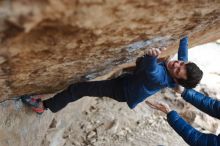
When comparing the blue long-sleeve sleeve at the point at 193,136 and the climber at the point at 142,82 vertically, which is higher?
the climber at the point at 142,82

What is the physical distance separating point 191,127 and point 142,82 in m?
0.70

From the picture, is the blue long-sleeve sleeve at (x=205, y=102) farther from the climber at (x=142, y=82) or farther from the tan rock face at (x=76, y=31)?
the tan rock face at (x=76, y=31)

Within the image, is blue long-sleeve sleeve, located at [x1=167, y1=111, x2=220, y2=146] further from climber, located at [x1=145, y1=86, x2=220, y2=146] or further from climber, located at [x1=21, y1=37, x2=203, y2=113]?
climber, located at [x1=21, y1=37, x2=203, y2=113]

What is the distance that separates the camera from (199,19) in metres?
3.14

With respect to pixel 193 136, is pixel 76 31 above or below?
above

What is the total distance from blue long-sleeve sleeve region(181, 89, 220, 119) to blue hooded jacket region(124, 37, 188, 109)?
38cm

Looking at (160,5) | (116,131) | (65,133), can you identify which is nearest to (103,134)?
(116,131)

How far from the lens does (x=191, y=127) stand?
3555 millimetres

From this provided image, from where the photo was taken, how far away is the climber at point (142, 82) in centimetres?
338

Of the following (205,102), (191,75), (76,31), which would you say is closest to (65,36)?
(76,31)

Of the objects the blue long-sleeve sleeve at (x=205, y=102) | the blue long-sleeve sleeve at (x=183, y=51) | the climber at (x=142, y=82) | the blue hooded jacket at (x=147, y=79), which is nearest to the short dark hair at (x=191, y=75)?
the climber at (x=142, y=82)

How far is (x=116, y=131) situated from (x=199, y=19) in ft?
13.8

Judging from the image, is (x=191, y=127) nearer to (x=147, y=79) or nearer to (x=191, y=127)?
(x=191, y=127)

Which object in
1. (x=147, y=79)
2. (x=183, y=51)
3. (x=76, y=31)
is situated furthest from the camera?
(x=183, y=51)
